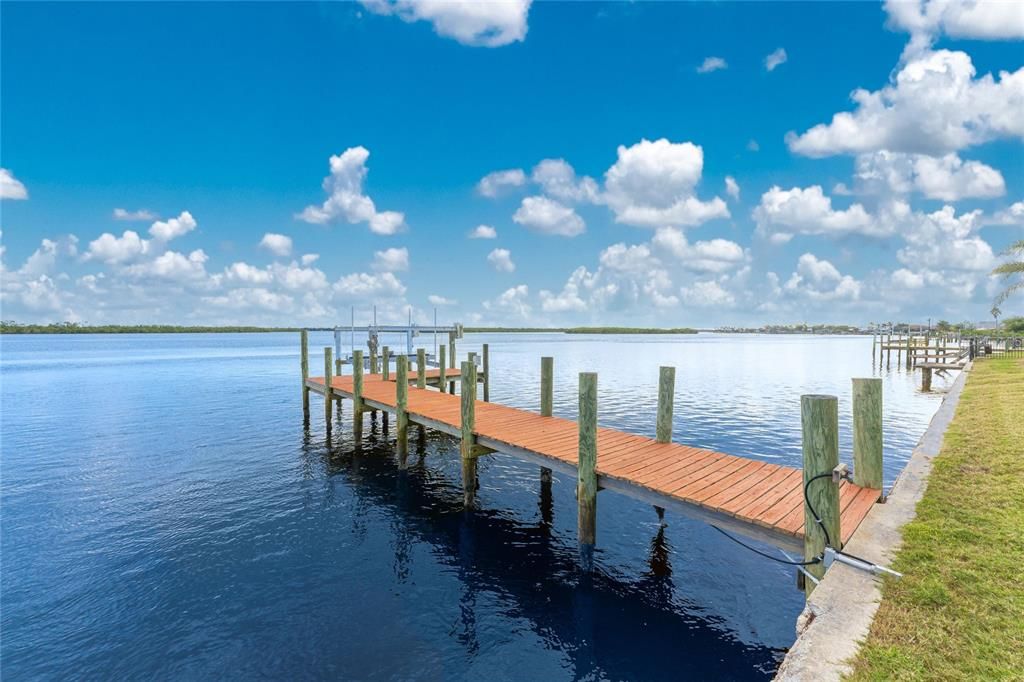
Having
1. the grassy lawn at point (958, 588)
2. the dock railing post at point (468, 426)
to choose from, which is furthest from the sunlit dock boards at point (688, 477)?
the grassy lawn at point (958, 588)

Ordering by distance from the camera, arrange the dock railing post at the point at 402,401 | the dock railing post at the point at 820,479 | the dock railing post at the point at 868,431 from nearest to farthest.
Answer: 1. the dock railing post at the point at 820,479
2. the dock railing post at the point at 868,431
3. the dock railing post at the point at 402,401

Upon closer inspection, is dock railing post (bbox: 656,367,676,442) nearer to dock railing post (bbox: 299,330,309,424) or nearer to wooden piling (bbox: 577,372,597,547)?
wooden piling (bbox: 577,372,597,547)

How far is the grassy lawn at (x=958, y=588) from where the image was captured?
4094 millimetres

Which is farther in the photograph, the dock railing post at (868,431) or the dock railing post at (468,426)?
the dock railing post at (468,426)

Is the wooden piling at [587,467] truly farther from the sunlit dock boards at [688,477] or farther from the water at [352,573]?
the water at [352,573]

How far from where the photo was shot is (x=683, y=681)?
632 cm

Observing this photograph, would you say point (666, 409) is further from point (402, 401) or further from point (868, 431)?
point (402, 401)

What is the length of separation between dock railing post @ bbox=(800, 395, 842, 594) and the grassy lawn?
28.7 inches

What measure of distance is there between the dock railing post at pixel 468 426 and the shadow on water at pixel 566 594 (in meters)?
0.79

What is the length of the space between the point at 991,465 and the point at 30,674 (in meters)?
16.2

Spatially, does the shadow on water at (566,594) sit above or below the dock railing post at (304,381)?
below

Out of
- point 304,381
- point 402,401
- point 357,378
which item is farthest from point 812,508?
point 304,381

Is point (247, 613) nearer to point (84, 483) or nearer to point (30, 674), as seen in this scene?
point (30, 674)

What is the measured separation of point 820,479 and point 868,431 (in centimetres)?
257
